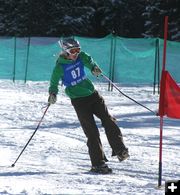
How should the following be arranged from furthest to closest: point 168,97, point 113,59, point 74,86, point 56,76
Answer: point 113,59, point 74,86, point 56,76, point 168,97

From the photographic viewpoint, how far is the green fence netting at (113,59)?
68.0 ft

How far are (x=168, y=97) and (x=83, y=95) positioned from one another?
1.25 m

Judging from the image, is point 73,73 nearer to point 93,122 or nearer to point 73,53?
point 73,53

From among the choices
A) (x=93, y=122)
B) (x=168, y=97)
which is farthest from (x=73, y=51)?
(x=168, y=97)

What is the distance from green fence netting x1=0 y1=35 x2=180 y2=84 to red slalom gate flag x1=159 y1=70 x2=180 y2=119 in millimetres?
12909

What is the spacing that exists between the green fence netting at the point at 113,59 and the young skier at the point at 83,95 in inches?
485

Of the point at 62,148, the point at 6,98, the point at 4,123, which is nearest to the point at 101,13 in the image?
the point at 6,98

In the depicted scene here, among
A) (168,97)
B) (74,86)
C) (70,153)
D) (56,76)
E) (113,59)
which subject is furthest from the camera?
(113,59)

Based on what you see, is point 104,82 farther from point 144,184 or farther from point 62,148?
point 144,184

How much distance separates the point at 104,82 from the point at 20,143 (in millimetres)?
13485

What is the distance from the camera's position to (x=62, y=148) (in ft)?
30.3

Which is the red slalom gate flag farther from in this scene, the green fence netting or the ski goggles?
the green fence netting

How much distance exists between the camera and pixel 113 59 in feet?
68.8

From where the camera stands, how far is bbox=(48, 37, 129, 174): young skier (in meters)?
7.42
